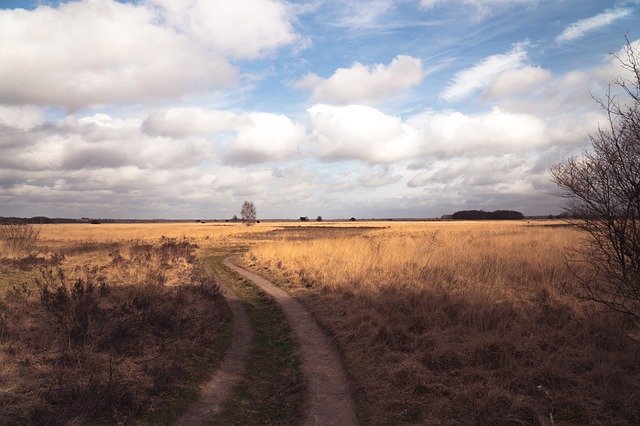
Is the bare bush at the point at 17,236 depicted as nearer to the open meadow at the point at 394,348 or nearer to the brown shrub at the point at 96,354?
the open meadow at the point at 394,348

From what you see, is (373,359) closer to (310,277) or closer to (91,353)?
(91,353)

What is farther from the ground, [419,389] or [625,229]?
[625,229]

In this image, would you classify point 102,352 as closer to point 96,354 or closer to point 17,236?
point 96,354

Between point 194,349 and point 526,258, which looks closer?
point 194,349

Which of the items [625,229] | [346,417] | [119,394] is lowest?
[346,417]

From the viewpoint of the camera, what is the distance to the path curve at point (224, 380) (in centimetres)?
560

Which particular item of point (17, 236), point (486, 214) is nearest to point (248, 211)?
point (17, 236)

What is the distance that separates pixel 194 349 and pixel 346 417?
3870mm

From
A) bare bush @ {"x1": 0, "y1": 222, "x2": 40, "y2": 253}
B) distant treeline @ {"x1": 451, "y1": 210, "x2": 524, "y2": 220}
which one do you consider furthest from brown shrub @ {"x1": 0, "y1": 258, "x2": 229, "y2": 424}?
distant treeline @ {"x1": 451, "y1": 210, "x2": 524, "y2": 220}

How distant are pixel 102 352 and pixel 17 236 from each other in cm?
2553

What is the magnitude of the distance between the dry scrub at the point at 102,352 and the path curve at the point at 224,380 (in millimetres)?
327

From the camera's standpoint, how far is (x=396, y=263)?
16.1 m

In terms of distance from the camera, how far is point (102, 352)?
733 centimetres

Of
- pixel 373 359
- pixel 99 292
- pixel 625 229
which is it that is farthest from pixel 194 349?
pixel 625 229
